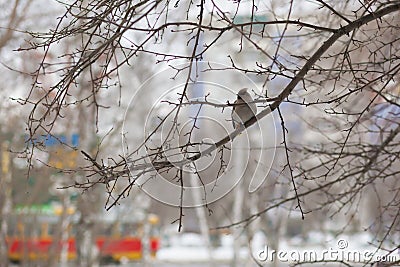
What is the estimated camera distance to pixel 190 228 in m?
16.7

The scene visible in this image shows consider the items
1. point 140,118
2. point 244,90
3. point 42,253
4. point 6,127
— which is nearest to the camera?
point 244,90

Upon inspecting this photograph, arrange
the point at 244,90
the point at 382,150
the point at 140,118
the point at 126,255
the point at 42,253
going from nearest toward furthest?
the point at 244,90 → the point at 382,150 → the point at 140,118 → the point at 42,253 → the point at 126,255

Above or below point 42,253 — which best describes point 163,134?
above

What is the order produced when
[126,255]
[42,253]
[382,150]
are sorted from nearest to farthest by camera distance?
[382,150] → [42,253] → [126,255]

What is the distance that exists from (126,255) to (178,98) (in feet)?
44.7

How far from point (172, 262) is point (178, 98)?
14.7 m

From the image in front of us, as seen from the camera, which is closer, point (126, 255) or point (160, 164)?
point (160, 164)

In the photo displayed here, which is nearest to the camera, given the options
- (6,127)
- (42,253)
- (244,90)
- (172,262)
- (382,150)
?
(244,90)

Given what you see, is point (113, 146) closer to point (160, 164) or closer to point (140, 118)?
point (140, 118)

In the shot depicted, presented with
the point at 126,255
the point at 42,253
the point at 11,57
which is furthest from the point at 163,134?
the point at 126,255

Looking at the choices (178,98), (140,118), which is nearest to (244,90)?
(178,98)

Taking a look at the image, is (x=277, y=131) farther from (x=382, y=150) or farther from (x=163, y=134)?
(x=163, y=134)

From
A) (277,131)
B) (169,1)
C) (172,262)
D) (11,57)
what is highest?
(11,57)

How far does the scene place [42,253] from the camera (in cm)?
1062
